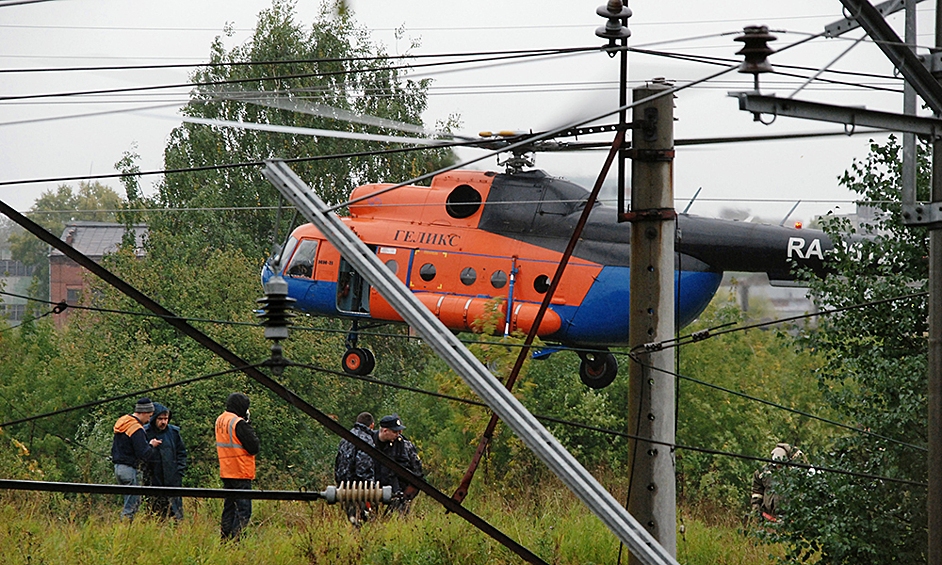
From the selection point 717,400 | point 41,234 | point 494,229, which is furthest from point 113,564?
point 717,400

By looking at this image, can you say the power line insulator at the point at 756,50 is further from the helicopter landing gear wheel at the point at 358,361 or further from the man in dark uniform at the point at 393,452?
the helicopter landing gear wheel at the point at 358,361

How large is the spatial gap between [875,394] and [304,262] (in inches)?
410

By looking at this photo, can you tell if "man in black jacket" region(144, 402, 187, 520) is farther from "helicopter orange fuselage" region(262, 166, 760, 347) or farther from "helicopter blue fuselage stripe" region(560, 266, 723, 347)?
"helicopter blue fuselage stripe" region(560, 266, 723, 347)

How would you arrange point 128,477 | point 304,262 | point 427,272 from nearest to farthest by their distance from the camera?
point 128,477 < point 427,272 < point 304,262

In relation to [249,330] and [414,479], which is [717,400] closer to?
[249,330]

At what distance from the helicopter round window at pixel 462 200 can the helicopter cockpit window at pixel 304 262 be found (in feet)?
8.67

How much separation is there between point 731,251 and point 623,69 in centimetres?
691


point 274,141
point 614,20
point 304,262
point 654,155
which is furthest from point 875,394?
point 274,141

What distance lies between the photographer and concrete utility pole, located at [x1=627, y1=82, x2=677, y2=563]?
7.50 metres

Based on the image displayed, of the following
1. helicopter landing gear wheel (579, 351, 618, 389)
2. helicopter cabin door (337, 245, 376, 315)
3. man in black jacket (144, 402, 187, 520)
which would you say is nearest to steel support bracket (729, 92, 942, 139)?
man in black jacket (144, 402, 187, 520)

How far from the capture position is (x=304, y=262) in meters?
17.5

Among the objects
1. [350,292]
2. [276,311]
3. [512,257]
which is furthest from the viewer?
[350,292]

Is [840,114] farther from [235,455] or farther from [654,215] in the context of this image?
Result: [235,455]

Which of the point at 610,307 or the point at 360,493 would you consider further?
the point at 610,307
